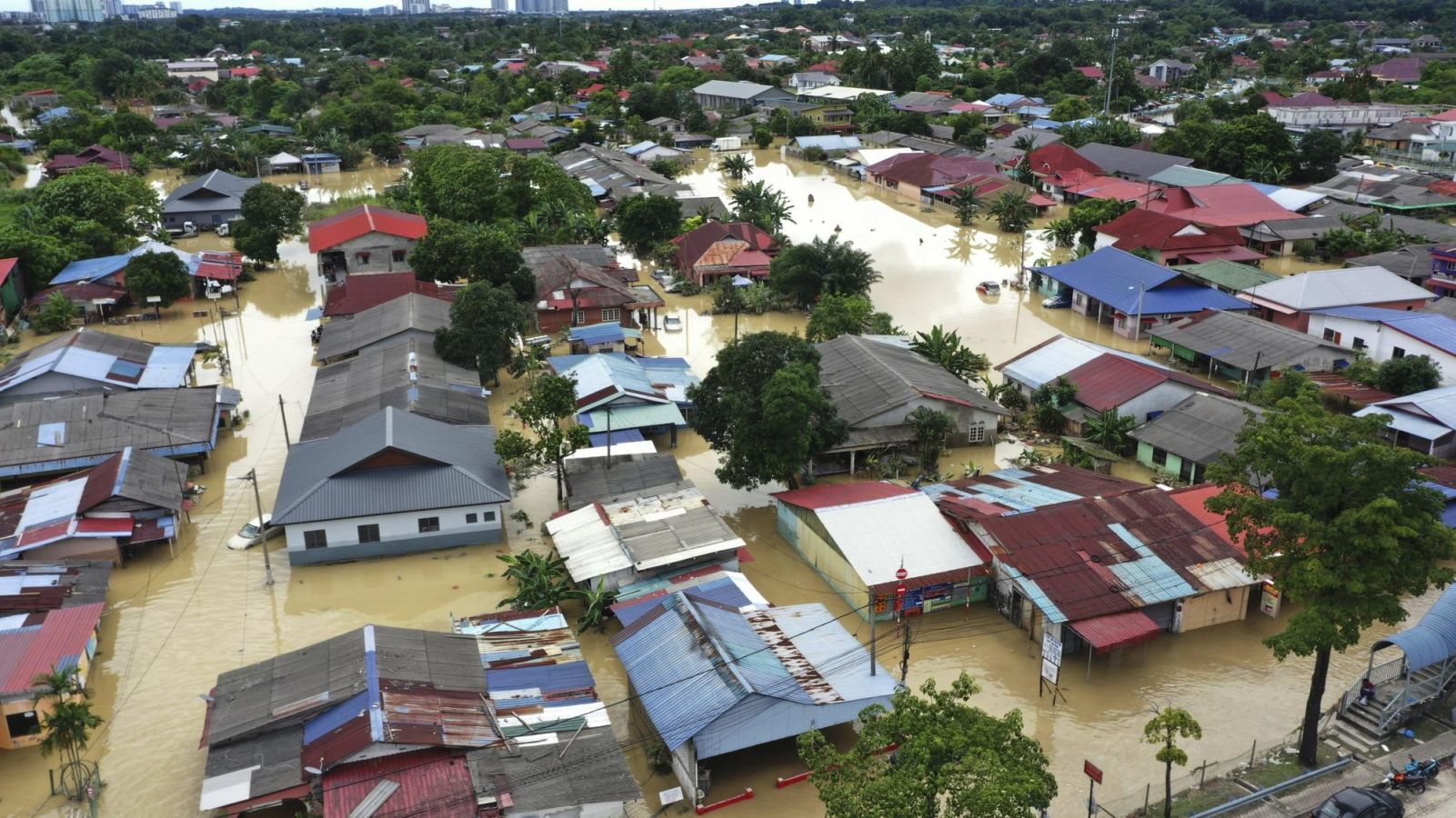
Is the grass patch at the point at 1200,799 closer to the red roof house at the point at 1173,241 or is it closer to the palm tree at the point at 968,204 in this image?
the red roof house at the point at 1173,241

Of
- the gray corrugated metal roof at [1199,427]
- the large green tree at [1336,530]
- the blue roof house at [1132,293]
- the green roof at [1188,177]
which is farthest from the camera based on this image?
the green roof at [1188,177]

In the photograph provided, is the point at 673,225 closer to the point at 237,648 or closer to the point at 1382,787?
the point at 237,648

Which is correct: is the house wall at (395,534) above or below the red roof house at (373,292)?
below

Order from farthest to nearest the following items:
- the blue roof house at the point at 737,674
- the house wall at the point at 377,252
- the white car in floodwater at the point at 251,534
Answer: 1. the house wall at the point at 377,252
2. the white car in floodwater at the point at 251,534
3. the blue roof house at the point at 737,674

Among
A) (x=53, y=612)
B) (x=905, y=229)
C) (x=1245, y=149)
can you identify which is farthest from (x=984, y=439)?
(x=1245, y=149)

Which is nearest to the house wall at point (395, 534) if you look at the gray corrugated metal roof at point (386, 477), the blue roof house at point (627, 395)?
the gray corrugated metal roof at point (386, 477)

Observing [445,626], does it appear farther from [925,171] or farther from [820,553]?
[925,171]

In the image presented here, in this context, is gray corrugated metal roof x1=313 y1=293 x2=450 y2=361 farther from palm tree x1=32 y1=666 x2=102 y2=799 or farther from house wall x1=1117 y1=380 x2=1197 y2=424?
house wall x1=1117 y1=380 x2=1197 y2=424
